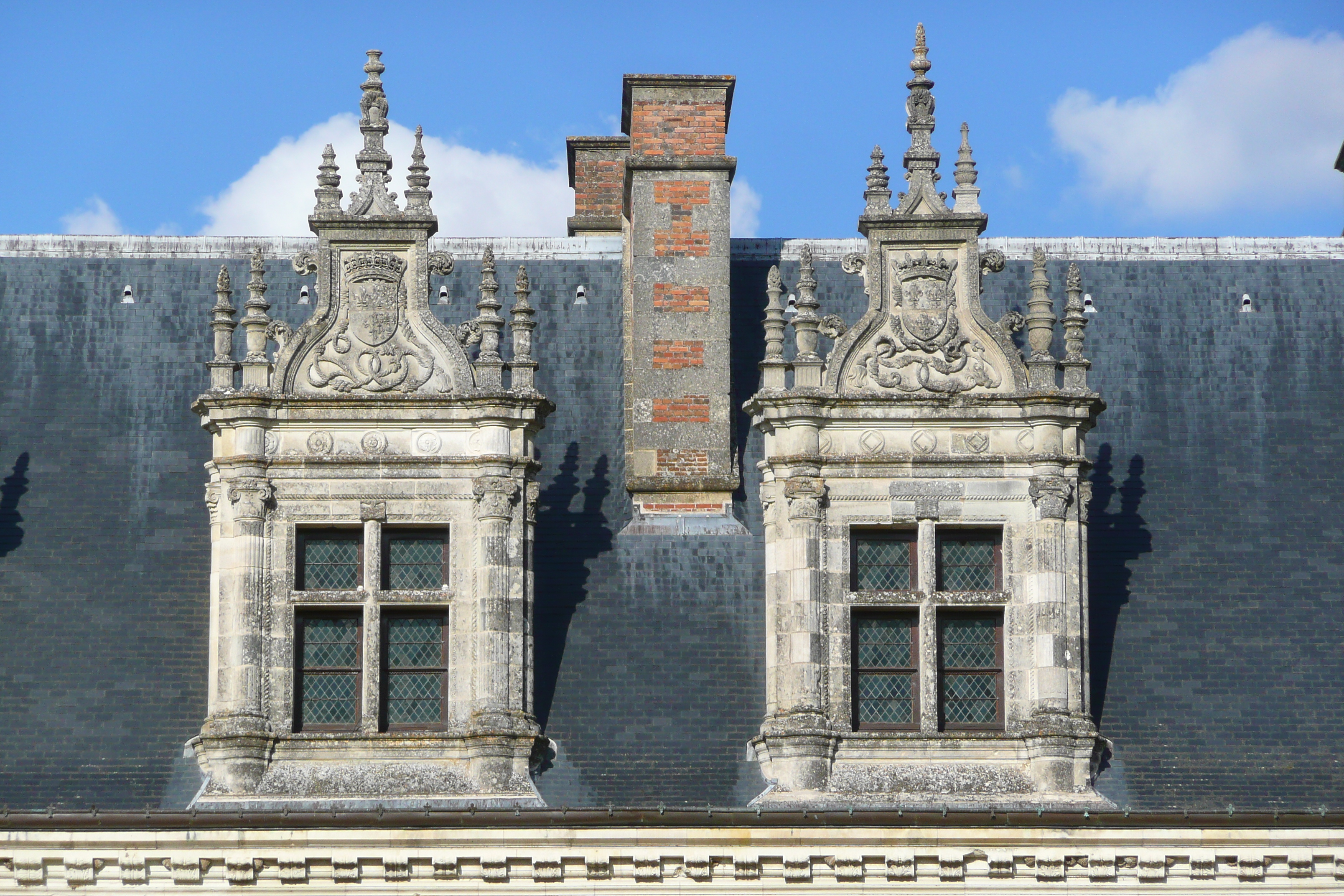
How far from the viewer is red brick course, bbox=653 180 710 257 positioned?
2297 centimetres

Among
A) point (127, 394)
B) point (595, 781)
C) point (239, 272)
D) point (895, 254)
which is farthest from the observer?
point (239, 272)

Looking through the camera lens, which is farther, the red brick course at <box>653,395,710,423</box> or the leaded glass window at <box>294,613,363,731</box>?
the red brick course at <box>653,395,710,423</box>

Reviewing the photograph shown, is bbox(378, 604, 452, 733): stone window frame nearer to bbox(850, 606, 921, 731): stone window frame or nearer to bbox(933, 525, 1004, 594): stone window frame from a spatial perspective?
bbox(850, 606, 921, 731): stone window frame

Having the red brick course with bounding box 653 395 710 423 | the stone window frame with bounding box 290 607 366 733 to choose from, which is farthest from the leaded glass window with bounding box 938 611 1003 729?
the stone window frame with bounding box 290 607 366 733

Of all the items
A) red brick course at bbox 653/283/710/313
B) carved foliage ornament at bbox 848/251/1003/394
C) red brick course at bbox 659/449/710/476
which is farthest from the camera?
red brick course at bbox 653/283/710/313

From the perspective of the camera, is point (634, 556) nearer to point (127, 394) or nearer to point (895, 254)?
point (895, 254)

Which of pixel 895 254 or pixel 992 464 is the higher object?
pixel 895 254

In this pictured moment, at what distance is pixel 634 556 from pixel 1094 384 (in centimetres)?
517

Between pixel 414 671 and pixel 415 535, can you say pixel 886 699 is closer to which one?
pixel 414 671

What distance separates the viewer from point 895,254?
21.5 metres

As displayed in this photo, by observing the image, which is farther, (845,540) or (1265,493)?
(1265,493)

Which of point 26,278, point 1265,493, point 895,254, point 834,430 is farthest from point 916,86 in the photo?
point 26,278

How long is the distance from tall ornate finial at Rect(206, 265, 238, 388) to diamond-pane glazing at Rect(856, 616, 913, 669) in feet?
20.1

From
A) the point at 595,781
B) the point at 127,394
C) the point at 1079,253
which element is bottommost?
the point at 595,781
